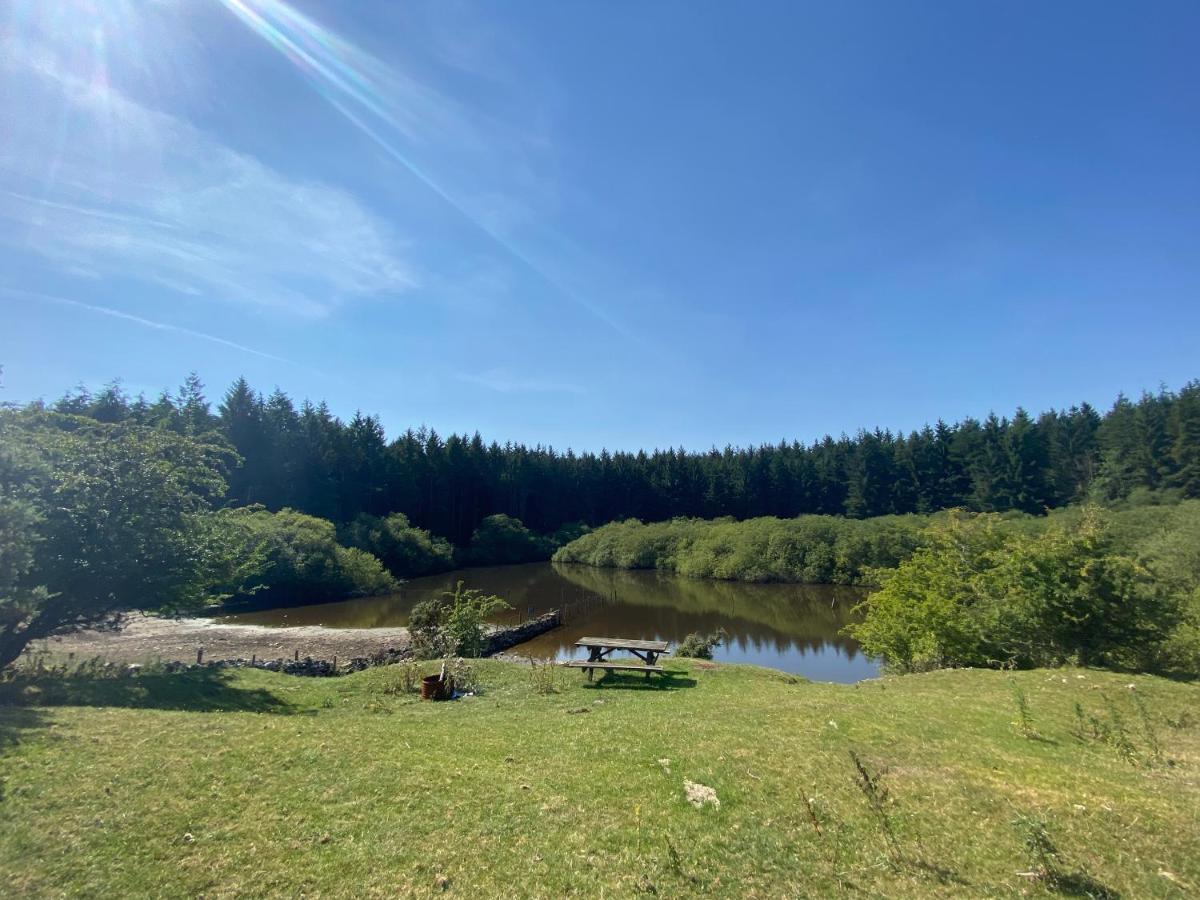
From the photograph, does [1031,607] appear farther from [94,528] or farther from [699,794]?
[94,528]

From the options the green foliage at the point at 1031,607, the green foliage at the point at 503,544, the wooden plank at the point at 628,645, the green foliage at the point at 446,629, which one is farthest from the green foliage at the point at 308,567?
the green foliage at the point at 1031,607

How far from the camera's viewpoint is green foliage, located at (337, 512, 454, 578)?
57906 mm

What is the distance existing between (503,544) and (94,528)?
66.8 m

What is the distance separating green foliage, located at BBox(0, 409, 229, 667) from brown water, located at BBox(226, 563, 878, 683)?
1651 cm

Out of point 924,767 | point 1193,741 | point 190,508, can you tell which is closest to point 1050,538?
point 1193,741

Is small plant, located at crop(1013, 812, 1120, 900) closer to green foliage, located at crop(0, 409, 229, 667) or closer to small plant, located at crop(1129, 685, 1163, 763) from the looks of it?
small plant, located at crop(1129, 685, 1163, 763)

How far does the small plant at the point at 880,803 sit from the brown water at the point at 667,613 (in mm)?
18399

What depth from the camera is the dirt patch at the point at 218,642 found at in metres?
24.0

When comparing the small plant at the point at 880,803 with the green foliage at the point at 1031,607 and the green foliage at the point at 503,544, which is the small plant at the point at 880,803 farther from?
the green foliage at the point at 503,544

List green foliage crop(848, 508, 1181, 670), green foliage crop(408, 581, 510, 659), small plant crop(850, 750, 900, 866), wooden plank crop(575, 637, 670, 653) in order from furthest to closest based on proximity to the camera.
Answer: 1. green foliage crop(408, 581, 510, 659)
2. wooden plank crop(575, 637, 670, 653)
3. green foliage crop(848, 508, 1181, 670)
4. small plant crop(850, 750, 900, 866)

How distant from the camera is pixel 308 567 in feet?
147

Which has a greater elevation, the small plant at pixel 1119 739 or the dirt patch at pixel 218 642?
the small plant at pixel 1119 739

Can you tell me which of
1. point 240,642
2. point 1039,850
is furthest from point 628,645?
point 240,642

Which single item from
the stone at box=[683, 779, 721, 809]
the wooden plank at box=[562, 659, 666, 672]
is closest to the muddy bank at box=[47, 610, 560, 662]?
the wooden plank at box=[562, 659, 666, 672]
